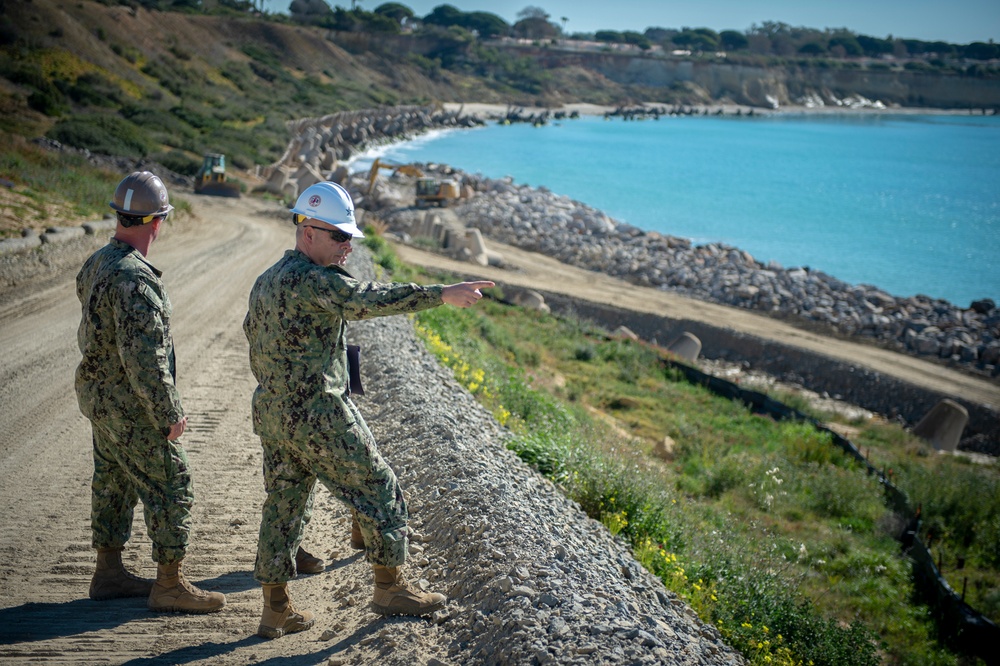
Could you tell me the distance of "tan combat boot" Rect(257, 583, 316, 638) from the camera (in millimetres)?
4582

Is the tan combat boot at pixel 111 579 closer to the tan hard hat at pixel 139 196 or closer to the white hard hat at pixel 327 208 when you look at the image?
the tan hard hat at pixel 139 196

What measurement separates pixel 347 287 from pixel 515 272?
25680 mm

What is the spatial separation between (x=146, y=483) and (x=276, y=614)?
1013mm

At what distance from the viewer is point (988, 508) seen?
1322 centimetres

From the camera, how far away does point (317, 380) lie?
4.28 meters

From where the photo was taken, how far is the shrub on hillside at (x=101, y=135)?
30828 millimetres

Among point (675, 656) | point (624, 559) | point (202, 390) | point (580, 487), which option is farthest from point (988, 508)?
point (202, 390)

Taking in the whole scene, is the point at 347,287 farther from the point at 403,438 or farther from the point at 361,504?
the point at 403,438

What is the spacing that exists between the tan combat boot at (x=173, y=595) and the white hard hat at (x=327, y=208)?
2.17 m

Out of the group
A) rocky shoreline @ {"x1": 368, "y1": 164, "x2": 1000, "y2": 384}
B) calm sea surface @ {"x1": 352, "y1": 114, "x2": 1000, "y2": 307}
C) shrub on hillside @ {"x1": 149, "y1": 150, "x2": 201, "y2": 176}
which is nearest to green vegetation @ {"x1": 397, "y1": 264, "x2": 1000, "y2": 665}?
rocky shoreline @ {"x1": 368, "y1": 164, "x2": 1000, "y2": 384}

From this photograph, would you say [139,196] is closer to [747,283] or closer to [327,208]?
[327,208]

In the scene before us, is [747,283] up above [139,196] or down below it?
below

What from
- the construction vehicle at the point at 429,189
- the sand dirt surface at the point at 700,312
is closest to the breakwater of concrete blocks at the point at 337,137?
the construction vehicle at the point at 429,189

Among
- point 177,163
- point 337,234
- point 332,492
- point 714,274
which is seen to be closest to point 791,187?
point 714,274
